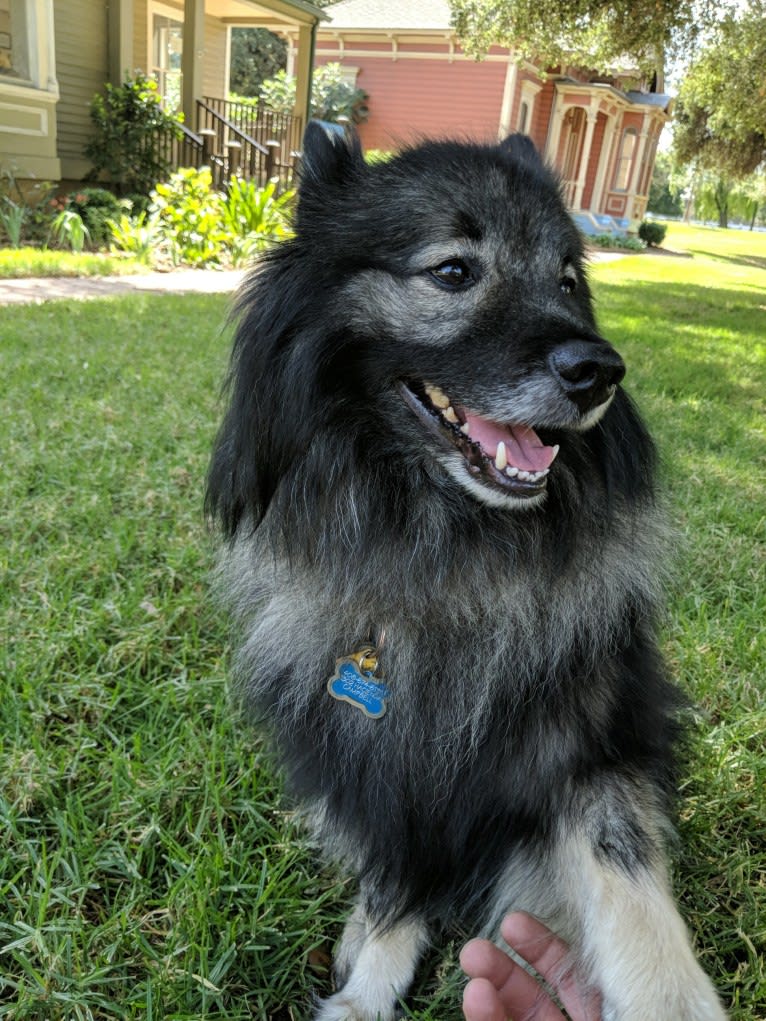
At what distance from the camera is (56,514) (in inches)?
139

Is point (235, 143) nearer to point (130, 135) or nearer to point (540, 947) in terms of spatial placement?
point (130, 135)

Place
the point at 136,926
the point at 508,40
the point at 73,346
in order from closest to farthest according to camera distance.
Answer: the point at 136,926, the point at 73,346, the point at 508,40

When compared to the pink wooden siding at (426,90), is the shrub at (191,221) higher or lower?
lower

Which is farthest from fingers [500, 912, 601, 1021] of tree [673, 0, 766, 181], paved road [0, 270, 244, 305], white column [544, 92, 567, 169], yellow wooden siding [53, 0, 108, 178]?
white column [544, 92, 567, 169]

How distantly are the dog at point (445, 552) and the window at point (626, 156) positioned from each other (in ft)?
Result: 114

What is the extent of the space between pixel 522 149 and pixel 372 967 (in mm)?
2148

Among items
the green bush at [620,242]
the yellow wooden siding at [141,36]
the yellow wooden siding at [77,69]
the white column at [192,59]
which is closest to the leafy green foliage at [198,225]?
the yellow wooden siding at [77,69]

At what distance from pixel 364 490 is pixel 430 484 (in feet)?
0.52

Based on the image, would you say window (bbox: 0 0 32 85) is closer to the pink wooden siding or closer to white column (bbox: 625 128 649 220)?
the pink wooden siding

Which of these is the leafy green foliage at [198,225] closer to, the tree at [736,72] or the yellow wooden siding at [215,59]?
the tree at [736,72]

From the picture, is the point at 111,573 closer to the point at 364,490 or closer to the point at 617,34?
the point at 364,490

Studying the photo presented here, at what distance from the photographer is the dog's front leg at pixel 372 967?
175cm

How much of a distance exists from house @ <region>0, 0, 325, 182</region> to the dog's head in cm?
1064

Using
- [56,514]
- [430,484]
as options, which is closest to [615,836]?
[430,484]
